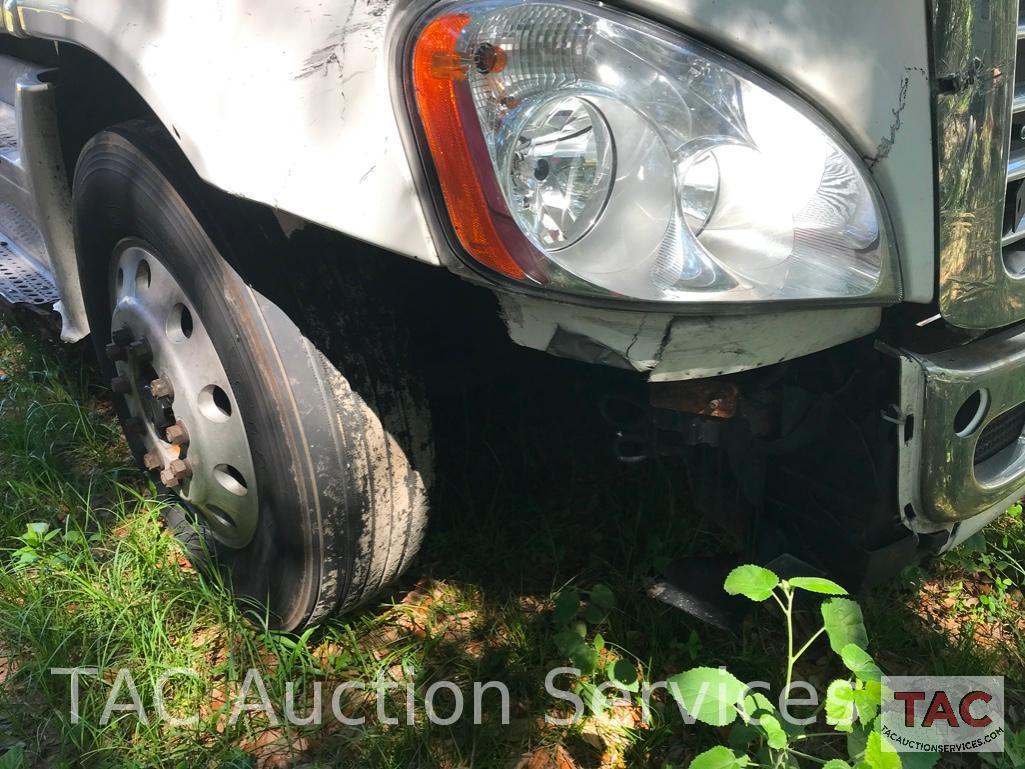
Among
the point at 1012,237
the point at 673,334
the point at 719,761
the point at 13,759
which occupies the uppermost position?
the point at 1012,237

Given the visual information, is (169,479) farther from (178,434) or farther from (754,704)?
(754,704)

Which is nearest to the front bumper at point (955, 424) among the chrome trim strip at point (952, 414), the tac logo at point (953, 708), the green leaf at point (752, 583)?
the chrome trim strip at point (952, 414)

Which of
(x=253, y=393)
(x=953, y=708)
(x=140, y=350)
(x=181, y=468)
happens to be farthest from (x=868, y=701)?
(x=140, y=350)

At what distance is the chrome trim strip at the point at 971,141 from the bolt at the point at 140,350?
156 centimetres

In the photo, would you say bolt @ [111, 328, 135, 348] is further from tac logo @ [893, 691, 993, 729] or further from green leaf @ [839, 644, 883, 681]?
tac logo @ [893, 691, 993, 729]

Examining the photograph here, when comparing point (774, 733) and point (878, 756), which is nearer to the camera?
point (878, 756)

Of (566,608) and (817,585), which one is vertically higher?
(817,585)

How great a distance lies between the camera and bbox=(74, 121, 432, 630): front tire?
159cm

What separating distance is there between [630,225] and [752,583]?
652 millimetres

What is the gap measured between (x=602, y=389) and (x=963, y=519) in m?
0.74

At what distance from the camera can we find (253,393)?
1623 millimetres

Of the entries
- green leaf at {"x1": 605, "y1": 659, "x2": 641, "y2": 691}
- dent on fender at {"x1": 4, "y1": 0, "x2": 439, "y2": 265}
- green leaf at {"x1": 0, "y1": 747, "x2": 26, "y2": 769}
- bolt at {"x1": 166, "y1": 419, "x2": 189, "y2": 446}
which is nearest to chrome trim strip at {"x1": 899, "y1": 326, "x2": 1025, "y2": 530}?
green leaf at {"x1": 605, "y1": 659, "x2": 641, "y2": 691}

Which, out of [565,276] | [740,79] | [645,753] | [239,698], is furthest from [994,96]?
[239,698]

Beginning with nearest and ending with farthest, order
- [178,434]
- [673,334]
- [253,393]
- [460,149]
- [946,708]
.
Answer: [460,149] → [673,334] → [253,393] → [946,708] → [178,434]
